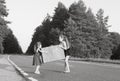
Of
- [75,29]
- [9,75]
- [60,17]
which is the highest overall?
[60,17]

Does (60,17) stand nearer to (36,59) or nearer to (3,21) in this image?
(3,21)

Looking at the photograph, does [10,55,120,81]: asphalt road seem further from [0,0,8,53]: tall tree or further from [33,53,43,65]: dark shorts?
[0,0,8,53]: tall tree

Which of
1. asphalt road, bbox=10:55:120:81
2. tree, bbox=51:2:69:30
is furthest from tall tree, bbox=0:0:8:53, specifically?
asphalt road, bbox=10:55:120:81

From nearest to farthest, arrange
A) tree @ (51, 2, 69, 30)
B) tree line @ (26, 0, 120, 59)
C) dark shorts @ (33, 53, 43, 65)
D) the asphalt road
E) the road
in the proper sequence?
the asphalt road
the road
dark shorts @ (33, 53, 43, 65)
tree line @ (26, 0, 120, 59)
tree @ (51, 2, 69, 30)

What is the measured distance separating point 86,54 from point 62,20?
11285mm

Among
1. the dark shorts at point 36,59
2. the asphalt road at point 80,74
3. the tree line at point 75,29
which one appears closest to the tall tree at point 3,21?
the tree line at point 75,29

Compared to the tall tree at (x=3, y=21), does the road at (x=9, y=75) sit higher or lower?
lower

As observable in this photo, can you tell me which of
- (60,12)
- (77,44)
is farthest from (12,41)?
(77,44)

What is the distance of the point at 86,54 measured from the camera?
75500 mm

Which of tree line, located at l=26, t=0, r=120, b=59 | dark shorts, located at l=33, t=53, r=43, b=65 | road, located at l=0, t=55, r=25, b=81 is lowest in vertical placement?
road, located at l=0, t=55, r=25, b=81

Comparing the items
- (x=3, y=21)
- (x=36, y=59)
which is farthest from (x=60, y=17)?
(x=36, y=59)

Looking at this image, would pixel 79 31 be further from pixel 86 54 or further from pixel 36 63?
pixel 36 63

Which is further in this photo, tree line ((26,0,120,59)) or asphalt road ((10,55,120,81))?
tree line ((26,0,120,59))

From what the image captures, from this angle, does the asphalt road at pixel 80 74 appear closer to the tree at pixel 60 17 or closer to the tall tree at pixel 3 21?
the tall tree at pixel 3 21
